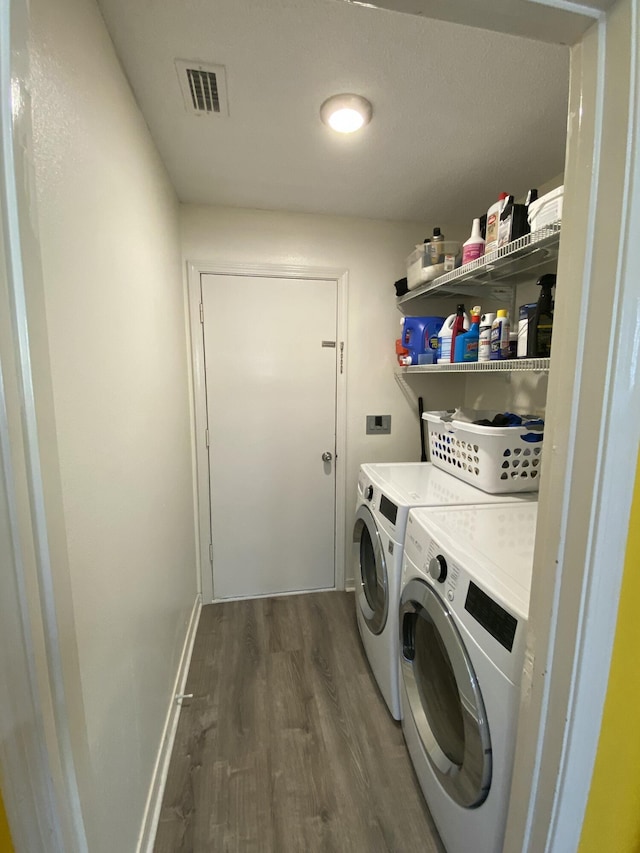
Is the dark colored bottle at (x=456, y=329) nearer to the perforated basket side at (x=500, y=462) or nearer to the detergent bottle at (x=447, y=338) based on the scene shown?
the detergent bottle at (x=447, y=338)

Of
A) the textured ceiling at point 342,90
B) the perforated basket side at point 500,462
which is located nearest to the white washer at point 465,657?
the perforated basket side at point 500,462

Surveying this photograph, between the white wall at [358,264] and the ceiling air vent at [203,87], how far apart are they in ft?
2.44

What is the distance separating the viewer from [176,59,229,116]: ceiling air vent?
1064 mm

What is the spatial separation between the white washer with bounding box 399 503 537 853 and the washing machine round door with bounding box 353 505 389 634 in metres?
0.19

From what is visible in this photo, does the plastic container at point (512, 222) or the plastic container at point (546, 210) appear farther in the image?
the plastic container at point (512, 222)

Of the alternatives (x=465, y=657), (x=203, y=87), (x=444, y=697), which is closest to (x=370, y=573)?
(x=444, y=697)

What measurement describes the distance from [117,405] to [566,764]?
47.7 inches

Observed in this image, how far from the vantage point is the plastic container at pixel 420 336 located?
6.41 ft

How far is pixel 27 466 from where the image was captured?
1.34ft

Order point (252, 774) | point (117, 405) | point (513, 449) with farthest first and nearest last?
point (513, 449), point (252, 774), point (117, 405)

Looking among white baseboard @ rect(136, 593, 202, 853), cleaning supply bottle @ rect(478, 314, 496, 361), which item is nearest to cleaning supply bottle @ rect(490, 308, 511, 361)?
cleaning supply bottle @ rect(478, 314, 496, 361)

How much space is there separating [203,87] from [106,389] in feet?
3.47

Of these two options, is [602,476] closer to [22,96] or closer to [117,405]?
[22,96]

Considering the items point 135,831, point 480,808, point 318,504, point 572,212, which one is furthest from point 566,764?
point 318,504
